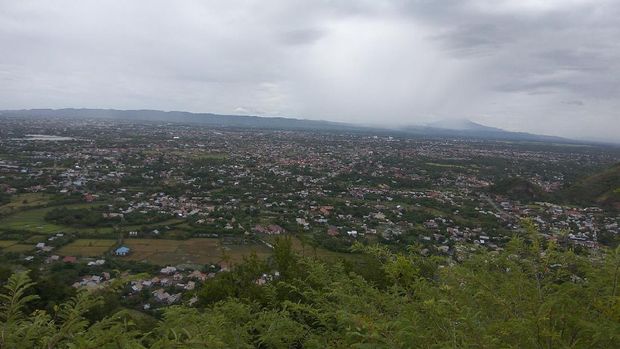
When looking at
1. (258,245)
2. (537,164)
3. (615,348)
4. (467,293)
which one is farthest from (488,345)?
(537,164)

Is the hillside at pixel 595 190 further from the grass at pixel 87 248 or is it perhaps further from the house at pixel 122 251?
the grass at pixel 87 248

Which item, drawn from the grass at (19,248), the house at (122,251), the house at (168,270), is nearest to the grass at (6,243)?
the grass at (19,248)

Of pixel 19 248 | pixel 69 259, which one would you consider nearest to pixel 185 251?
pixel 69 259

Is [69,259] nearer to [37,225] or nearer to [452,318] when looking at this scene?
[37,225]

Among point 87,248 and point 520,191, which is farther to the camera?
point 520,191

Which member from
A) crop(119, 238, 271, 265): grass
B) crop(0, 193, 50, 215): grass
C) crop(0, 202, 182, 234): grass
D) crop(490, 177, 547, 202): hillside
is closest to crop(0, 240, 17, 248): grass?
crop(0, 202, 182, 234): grass

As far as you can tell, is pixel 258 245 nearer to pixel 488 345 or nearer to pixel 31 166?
pixel 488 345

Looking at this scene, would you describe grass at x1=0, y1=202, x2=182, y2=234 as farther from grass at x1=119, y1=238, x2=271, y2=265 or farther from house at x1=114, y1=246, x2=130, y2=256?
house at x1=114, y1=246, x2=130, y2=256

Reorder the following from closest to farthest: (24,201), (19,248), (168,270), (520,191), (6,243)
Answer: (168,270) < (19,248) < (6,243) < (24,201) < (520,191)
